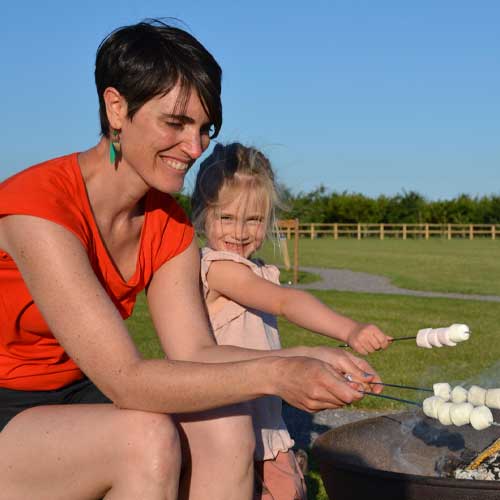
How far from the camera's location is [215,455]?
2.23 metres

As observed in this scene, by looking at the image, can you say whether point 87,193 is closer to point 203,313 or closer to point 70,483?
point 203,313

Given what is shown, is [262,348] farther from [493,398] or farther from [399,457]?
[493,398]

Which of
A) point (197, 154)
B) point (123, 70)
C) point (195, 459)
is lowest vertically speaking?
point (195, 459)

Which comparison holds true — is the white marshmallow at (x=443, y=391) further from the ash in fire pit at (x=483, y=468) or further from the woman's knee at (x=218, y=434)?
the woman's knee at (x=218, y=434)

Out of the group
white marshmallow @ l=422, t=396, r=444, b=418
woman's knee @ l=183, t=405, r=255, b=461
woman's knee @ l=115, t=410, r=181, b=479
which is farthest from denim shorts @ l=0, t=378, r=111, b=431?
white marshmallow @ l=422, t=396, r=444, b=418

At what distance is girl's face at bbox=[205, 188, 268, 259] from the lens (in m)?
3.08

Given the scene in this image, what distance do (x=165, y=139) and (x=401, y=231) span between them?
4723cm

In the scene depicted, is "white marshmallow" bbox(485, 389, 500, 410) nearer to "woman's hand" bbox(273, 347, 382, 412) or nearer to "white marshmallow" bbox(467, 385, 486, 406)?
"white marshmallow" bbox(467, 385, 486, 406)

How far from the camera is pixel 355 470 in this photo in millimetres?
2039

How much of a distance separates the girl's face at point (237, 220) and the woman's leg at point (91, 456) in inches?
46.1

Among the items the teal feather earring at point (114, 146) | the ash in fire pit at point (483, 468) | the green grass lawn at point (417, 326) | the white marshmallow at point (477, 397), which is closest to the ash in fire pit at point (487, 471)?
the ash in fire pit at point (483, 468)

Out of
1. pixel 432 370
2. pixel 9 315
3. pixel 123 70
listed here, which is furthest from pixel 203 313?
pixel 432 370

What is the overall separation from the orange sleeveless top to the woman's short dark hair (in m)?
0.24

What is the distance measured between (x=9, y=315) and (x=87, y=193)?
40 centimetres
